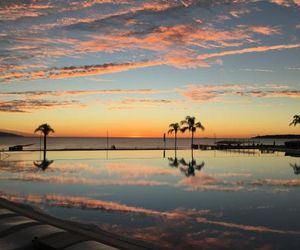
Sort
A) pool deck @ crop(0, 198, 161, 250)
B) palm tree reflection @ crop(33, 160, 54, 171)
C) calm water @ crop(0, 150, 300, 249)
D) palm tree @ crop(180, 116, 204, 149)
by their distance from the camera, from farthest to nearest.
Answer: palm tree @ crop(180, 116, 204, 149), palm tree reflection @ crop(33, 160, 54, 171), calm water @ crop(0, 150, 300, 249), pool deck @ crop(0, 198, 161, 250)

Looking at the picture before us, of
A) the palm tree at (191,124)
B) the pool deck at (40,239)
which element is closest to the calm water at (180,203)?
the pool deck at (40,239)

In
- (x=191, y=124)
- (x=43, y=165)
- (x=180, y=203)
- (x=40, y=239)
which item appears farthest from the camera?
A: (x=191, y=124)

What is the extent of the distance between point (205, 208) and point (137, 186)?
29.0ft

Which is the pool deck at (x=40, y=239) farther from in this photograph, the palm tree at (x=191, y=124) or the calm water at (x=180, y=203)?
the palm tree at (x=191, y=124)

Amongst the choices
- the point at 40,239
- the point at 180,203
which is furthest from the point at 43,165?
the point at 40,239

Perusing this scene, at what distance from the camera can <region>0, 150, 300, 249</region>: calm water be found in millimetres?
15930

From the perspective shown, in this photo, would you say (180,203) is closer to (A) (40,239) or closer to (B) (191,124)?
(A) (40,239)

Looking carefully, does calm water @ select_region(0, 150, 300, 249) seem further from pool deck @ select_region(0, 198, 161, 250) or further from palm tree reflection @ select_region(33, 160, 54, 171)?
palm tree reflection @ select_region(33, 160, 54, 171)

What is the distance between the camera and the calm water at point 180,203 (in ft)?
52.3

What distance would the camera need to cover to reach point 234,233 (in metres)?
16.2

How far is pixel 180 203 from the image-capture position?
2295 cm

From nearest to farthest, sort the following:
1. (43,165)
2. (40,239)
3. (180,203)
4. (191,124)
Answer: (40,239), (180,203), (43,165), (191,124)

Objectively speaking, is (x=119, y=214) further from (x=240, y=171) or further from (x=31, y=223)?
(x=240, y=171)

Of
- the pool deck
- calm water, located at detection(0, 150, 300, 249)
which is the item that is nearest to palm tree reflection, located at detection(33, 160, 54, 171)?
calm water, located at detection(0, 150, 300, 249)
